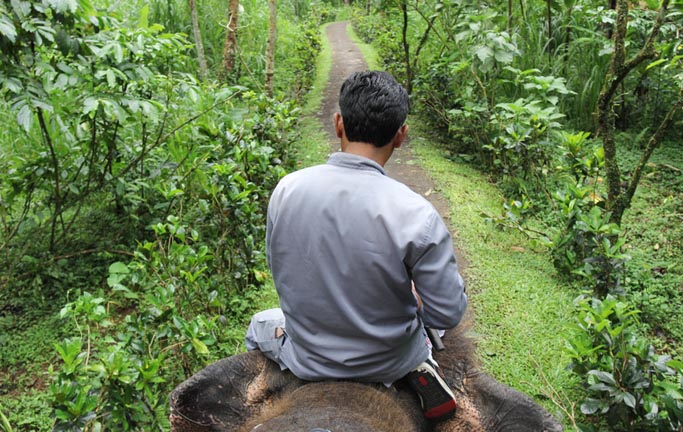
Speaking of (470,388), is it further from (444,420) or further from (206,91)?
(206,91)

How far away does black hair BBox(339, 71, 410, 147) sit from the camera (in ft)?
5.06

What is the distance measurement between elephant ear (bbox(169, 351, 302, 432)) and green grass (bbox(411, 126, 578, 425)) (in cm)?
130

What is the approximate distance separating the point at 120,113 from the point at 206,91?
260cm

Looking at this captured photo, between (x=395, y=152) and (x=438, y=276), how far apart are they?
471 centimetres

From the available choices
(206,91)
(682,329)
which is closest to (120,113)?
(206,91)

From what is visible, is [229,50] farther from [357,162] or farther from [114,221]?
[357,162]

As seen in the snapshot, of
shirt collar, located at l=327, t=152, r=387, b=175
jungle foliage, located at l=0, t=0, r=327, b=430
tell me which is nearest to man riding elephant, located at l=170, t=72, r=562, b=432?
shirt collar, located at l=327, t=152, r=387, b=175

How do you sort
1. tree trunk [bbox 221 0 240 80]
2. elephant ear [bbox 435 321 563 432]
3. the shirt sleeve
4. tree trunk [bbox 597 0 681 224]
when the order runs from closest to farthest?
the shirt sleeve → elephant ear [bbox 435 321 563 432] → tree trunk [bbox 597 0 681 224] → tree trunk [bbox 221 0 240 80]

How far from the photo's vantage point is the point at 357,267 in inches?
60.7

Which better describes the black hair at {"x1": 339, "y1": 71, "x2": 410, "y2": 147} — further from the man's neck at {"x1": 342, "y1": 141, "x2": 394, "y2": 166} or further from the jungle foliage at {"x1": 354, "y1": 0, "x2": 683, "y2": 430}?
the jungle foliage at {"x1": 354, "y1": 0, "x2": 683, "y2": 430}

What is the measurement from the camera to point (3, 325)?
3416 mm

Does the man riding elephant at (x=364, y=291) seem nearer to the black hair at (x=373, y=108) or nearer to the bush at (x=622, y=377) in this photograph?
the black hair at (x=373, y=108)

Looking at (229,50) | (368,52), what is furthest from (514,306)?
(368,52)

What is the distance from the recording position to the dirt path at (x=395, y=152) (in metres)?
4.79
